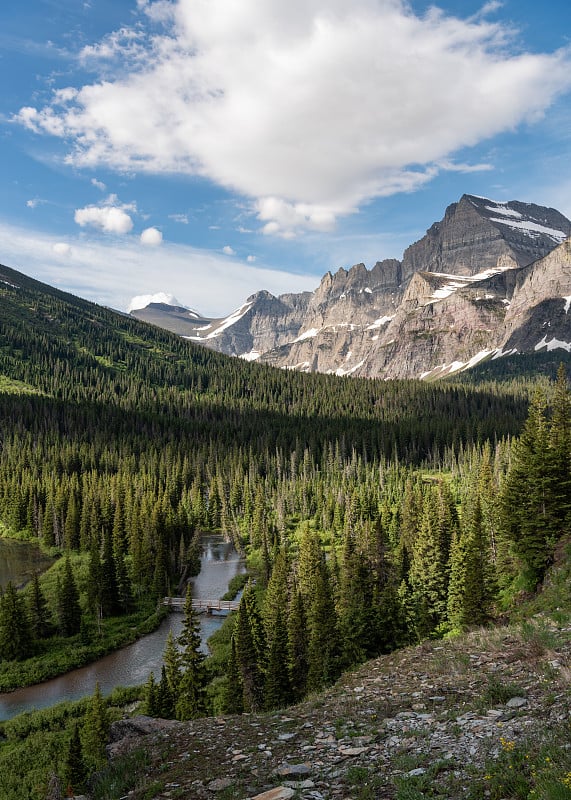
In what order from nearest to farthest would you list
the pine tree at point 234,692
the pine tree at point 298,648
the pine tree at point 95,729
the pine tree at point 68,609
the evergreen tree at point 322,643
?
1. the pine tree at point 95,729
2. the evergreen tree at point 322,643
3. the pine tree at point 234,692
4. the pine tree at point 298,648
5. the pine tree at point 68,609

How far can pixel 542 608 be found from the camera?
2631 cm

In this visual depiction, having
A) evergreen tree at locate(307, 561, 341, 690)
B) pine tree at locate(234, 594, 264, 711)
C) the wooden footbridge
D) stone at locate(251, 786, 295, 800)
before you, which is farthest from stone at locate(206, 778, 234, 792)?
the wooden footbridge

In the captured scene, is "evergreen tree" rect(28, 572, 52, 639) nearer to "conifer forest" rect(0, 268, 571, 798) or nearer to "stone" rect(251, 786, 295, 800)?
"conifer forest" rect(0, 268, 571, 798)

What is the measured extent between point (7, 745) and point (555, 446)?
4836 centimetres

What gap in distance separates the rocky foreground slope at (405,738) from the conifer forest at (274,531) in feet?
48.5

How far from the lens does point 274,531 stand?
335 ft

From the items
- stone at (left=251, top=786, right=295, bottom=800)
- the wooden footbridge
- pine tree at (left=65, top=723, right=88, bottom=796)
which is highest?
stone at (left=251, top=786, right=295, bottom=800)

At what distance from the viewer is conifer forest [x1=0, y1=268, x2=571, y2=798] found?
1517 inches

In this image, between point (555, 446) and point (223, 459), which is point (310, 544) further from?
point (223, 459)

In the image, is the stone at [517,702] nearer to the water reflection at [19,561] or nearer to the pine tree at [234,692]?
the pine tree at [234,692]

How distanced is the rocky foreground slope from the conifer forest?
48.5 ft

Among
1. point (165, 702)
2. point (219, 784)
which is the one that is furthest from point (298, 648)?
point (219, 784)

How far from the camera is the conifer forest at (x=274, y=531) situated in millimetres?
38531

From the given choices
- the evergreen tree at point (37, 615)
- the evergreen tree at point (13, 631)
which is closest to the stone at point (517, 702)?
the evergreen tree at point (13, 631)
